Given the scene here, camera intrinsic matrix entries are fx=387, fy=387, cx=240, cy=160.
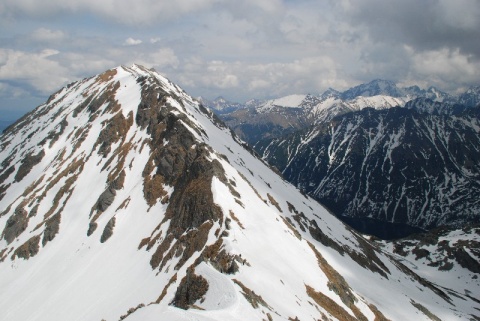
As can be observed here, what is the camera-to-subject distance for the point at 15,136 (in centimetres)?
18612

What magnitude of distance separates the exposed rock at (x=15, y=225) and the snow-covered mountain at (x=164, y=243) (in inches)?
12.5

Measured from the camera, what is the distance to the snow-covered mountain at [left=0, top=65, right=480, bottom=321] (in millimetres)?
44719

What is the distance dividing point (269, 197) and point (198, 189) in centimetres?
3446

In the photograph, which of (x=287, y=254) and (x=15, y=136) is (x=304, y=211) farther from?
(x=15, y=136)

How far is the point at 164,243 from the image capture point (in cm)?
6438

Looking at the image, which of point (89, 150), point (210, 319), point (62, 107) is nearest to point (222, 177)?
point (210, 319)

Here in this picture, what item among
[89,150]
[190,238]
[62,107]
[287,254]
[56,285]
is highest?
[62,107]

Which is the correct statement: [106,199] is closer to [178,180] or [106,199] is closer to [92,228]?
[92,228]

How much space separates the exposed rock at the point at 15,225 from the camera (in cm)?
9700

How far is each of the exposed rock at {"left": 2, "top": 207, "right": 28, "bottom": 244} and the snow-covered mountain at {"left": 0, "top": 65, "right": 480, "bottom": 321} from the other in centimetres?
32

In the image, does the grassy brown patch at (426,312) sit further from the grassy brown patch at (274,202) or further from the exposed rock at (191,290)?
the exposed rock at (191,290)

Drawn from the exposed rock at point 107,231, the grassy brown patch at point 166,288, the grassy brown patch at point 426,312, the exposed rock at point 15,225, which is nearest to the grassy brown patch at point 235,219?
the grassy brown patch at point 166,288

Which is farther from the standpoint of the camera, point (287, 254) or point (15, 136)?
point (15, 136)

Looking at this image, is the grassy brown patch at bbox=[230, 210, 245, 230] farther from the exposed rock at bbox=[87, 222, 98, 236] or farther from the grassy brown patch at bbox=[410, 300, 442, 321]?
the grassy brown patch at bbox=[410, 300, 442, 321]
